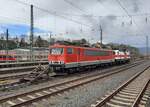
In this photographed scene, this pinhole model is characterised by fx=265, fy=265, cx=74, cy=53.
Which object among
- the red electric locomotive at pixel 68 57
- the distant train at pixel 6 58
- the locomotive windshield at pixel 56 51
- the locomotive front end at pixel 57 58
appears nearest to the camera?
the locomotive front end at pixel 57 58

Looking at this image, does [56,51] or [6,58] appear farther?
[6,58]

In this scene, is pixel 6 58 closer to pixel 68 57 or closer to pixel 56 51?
pixel 56 51

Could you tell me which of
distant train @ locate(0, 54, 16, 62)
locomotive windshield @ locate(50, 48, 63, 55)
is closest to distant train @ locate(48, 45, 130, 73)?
locomotive windshield @ locate(50, 48, 63, 55)

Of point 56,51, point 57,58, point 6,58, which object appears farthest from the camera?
point 6,58

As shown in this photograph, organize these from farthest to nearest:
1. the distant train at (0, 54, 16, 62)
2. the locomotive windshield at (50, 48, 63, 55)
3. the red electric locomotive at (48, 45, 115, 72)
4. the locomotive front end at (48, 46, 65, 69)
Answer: the distant train at (0, 54, 16, 62) < the locomotive windshield at (50, 48, 63, 55) < the red electric locomotive at (48, 45, 115, 72) < the locomotive front end at (48, 46, 65, 69)

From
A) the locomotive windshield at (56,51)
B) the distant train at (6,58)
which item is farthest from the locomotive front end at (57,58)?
the distant train at (6,58)

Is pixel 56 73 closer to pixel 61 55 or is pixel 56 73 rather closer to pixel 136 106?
pixel 61 55

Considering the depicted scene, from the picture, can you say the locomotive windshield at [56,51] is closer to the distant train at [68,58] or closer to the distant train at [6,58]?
the distant train at [68,58]

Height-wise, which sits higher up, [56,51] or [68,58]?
[56,51]

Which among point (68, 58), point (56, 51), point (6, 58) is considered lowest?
point (6, 58)

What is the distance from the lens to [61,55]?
25250mm

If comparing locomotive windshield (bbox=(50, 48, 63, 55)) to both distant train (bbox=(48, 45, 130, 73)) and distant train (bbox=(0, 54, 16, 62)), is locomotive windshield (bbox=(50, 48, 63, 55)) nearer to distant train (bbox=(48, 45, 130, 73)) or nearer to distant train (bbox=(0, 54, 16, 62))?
distant train (bbox=(48, 45, 130, 73))

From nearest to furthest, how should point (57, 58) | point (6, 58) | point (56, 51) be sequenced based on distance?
1. point (57, 58)
2. point (56, 51)
3. point (6, 58)

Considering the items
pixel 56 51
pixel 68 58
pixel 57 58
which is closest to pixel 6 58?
pixel 56 51
